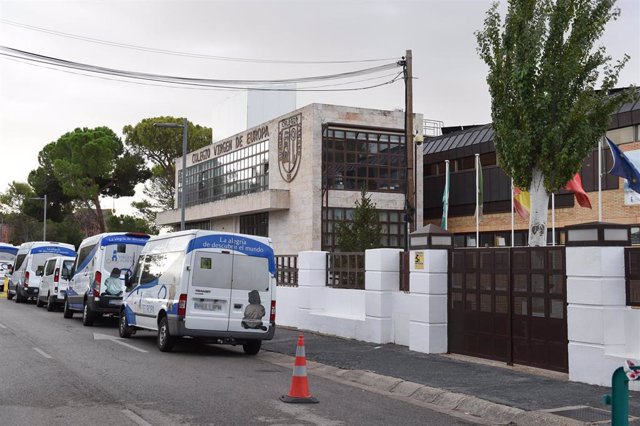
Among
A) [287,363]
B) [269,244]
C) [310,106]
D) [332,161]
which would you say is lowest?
[287,363]

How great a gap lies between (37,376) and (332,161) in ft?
82.5

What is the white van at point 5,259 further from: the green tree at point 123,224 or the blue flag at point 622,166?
the blue flag at point 622,166

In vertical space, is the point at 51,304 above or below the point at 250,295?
below

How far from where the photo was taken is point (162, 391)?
381 inches

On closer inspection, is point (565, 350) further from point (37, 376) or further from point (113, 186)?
point (113, 186)

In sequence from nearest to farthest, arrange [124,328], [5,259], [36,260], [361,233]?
[124,328], [361,233], [36,260], [5,259]

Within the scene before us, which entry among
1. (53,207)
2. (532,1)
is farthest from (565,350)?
(53,207)

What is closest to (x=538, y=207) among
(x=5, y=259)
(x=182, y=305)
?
(x=182, y=305)

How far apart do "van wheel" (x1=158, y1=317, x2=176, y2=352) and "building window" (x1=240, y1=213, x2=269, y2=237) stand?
23733 millimetres

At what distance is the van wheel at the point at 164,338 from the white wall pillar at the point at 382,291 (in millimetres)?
4426

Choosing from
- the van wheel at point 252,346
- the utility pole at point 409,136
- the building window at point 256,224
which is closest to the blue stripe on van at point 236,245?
the van wheel at point 252,346

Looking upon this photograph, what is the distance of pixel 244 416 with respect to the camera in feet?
26.8

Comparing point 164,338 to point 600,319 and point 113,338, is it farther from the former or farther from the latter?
point 600,319

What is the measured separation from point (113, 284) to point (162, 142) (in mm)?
42181
